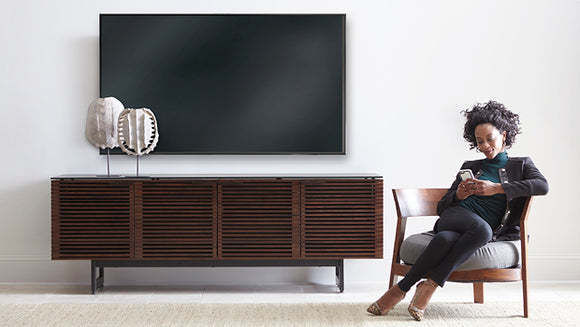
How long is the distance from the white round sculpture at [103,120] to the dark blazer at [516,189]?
2036 mm

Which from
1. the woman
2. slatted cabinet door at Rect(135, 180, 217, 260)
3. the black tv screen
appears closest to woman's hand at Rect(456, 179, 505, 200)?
the woman

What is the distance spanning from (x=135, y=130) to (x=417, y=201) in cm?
174

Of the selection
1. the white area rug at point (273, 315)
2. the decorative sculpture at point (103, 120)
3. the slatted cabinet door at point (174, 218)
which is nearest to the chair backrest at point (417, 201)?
the white area rug at point (273, 315)

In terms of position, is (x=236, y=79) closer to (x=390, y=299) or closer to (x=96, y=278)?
(x=96, y=278)

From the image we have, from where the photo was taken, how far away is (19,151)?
402cm

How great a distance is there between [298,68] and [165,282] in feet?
→ 5.39

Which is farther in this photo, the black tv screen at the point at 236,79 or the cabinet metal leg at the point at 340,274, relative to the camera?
the black tv screen at the point at 236,79

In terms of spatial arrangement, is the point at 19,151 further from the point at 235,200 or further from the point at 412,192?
the point at 412,192

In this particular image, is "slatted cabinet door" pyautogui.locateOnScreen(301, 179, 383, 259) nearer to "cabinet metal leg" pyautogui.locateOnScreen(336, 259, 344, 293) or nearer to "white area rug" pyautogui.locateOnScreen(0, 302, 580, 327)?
"cabinet metal leg" pyautogui.locateOnScreen(336, 259, 344, 293)

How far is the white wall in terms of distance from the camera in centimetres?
402

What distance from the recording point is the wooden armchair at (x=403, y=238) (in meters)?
3.00

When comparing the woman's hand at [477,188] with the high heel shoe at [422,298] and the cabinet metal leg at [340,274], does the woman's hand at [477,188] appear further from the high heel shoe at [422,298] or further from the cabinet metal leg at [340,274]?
the cabinet metal leg at [340,274]

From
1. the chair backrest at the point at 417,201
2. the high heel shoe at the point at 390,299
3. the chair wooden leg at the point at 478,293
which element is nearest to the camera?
the high heel shoe at the point at 390,299

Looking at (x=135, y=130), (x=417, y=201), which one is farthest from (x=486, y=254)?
(x=135, y=130)
